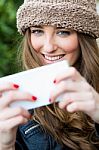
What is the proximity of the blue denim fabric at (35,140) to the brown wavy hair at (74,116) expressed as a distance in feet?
0.08

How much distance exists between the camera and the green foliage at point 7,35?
138 inches

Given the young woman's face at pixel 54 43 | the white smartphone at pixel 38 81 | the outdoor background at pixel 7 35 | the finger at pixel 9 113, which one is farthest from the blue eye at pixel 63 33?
the outdoor background at pixel 7 35

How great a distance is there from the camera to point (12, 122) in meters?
1.80

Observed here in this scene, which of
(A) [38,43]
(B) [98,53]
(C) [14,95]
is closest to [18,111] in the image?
(C) [14,95]

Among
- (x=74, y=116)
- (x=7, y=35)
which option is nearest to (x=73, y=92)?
(x=74, y=116)

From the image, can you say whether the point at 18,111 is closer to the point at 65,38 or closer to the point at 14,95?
the point at 14,95

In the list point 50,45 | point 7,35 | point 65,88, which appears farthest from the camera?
point 7,35

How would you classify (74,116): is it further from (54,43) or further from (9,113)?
(9,113)

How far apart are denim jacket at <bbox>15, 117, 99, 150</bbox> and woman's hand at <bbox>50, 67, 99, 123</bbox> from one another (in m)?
0.45

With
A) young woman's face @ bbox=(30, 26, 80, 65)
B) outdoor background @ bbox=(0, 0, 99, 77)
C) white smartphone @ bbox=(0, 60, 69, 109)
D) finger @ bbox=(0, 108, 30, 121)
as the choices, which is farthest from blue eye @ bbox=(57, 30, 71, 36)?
outdoor background @ bbox=(0, 0, 99, 77)

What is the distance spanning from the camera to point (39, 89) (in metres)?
1.81

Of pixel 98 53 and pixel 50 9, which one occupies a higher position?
pixel 50 9

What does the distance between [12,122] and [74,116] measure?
0.55 m

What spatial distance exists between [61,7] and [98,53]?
0.33 meters
